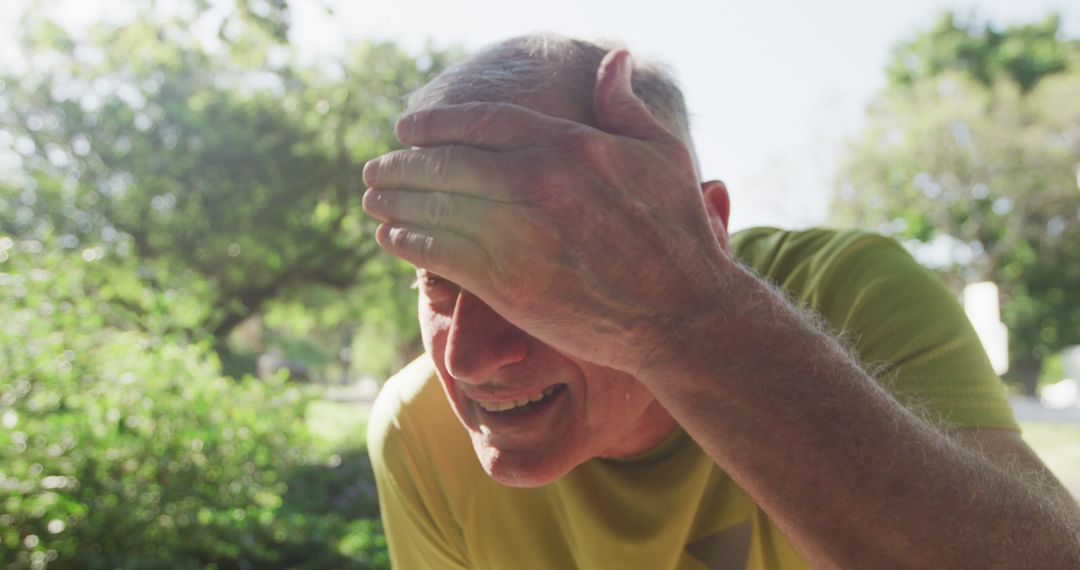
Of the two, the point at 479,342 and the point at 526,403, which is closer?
the point at 479,342

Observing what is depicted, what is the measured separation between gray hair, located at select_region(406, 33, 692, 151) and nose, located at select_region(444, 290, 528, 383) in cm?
35

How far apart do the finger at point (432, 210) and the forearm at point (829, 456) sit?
0.29 m

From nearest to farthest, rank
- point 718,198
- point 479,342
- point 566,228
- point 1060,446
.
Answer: point 566,228, point 479,342, point 718,198, point 1060,446

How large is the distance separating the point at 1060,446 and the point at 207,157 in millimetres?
16022

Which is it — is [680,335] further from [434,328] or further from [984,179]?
[984,179]

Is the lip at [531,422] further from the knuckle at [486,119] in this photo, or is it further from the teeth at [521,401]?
the knuckle at [486,119]

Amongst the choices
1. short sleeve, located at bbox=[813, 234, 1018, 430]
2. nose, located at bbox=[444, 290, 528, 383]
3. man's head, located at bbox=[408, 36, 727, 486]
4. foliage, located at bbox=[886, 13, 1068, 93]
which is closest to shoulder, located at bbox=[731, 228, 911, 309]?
short sleeve, located at bbox=[813, 234, 1018, 430]

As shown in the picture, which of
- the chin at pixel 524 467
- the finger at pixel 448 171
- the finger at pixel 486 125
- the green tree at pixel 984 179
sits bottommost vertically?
the green tree at pixel 984 179

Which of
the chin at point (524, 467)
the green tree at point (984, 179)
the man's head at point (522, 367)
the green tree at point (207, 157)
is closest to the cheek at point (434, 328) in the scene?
the man's head at point (522, 367)

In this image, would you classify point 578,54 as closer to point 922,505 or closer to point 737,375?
point 737,375

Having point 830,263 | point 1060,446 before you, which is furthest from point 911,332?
point 1060,446

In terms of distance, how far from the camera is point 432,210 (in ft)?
3.63

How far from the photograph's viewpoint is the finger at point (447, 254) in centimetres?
107

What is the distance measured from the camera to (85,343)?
4.91 meters
